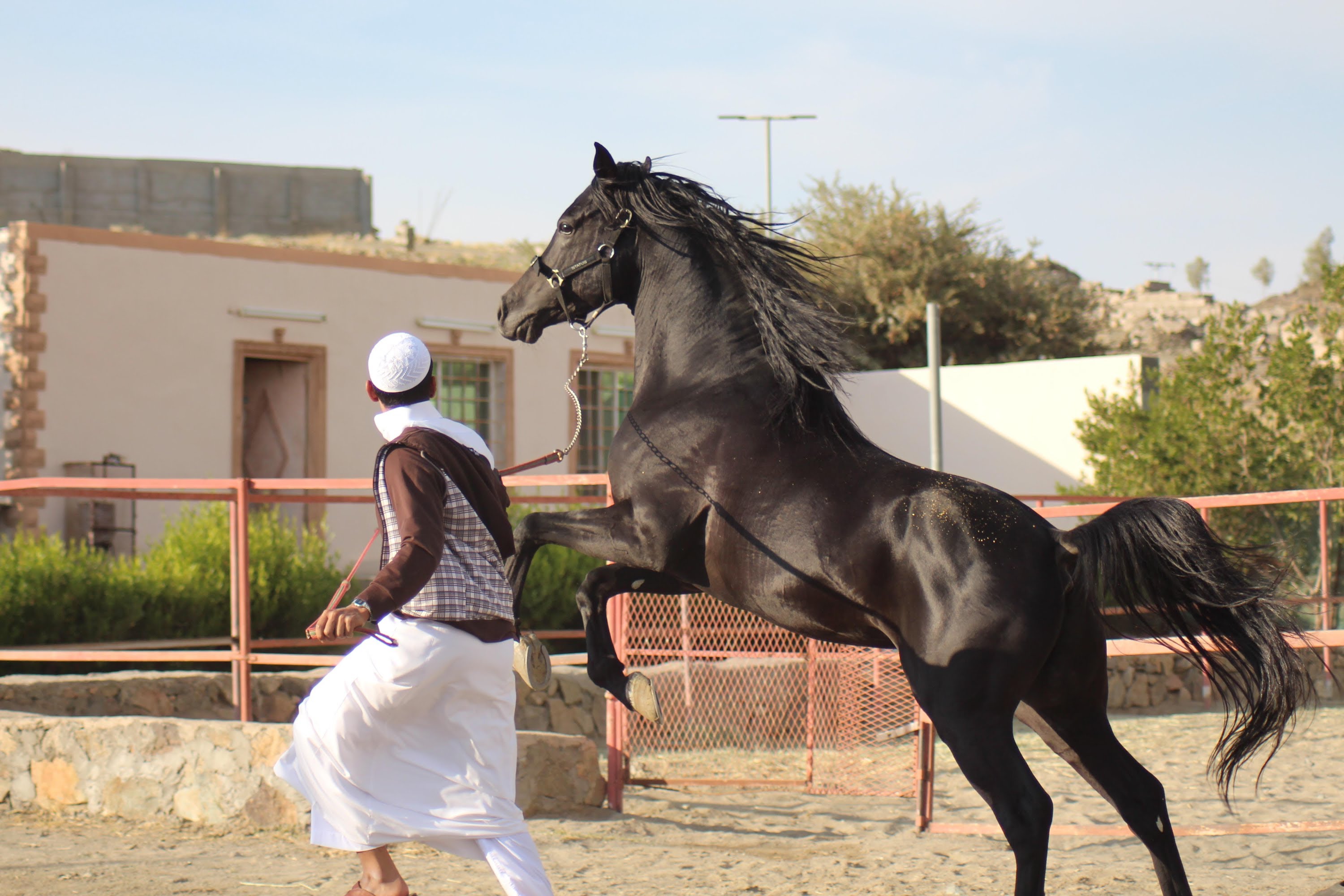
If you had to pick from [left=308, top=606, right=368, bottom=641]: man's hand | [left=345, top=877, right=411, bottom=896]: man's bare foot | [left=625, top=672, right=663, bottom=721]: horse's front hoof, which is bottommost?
Result: [left=345, top=877, right=411, bottom=896]: man's bare foot

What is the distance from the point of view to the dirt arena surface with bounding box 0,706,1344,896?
4973 millimetres

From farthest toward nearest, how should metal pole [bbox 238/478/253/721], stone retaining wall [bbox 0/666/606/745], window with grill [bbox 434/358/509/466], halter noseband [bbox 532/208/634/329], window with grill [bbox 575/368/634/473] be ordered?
window with grill [bbox 575/368/634/473], window with grill [bbox 434/358/509/466], stone retaining wall [bbox 0/666/606/745], metal pole [bbox 238/478/253/721], halter noseband [bbox 532/208/634/329]

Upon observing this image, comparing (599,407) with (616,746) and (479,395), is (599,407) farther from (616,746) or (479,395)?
(616,746)

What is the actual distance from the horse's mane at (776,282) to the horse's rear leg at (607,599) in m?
0.72

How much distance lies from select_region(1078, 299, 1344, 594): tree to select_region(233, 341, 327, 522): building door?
9.07m

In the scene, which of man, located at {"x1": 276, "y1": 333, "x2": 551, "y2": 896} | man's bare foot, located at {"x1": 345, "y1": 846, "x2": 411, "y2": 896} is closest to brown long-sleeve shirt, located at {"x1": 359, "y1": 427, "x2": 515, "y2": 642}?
man, located at {"x1": 276, "y1": 333, "x2": 551, "y2": 896}

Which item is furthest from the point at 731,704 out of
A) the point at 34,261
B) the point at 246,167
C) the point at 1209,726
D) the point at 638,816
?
the point at 246,167

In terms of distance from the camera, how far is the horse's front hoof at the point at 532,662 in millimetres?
4086

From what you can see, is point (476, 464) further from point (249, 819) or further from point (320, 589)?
point (320, 589)

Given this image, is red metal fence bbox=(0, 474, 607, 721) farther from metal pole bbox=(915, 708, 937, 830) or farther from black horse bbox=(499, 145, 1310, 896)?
metal pole bbox=(915, 708, 937, 830)

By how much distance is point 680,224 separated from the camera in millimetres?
4348

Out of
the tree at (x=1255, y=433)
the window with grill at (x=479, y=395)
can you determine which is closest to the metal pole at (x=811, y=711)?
the tree at (x=1255, y=433)

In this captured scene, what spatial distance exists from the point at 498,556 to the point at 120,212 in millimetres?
33551

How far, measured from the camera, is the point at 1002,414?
18.8 m
